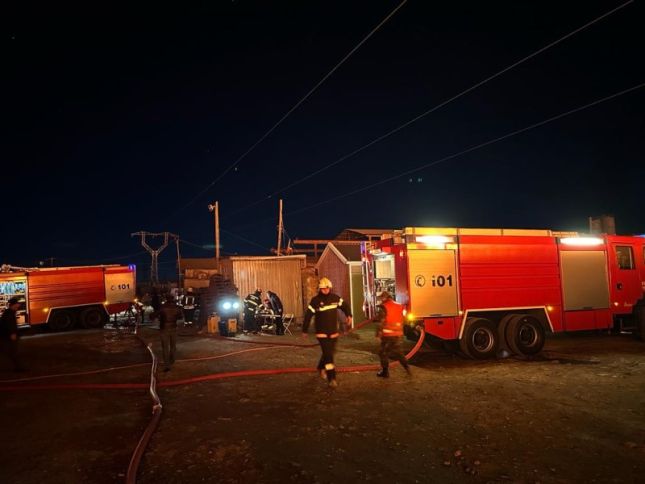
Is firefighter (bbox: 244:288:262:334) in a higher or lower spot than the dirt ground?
higher

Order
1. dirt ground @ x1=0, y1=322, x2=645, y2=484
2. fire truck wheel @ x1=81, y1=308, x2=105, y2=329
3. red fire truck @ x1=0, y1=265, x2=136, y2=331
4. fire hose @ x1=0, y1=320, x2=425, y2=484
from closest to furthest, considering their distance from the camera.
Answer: dirt ground @ x1=0, y1=322, x2=645, y2=484, fire hose @ x1=0, y1=320, x2=425, y2=484, red fire truck @ x1=0, y1=265, x2=136, y2=331, fire truck wheel @ x1=81, y1=308, x2=105, y2=329

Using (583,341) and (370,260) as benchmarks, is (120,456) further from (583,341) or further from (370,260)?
(583,341)

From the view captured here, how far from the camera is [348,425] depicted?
5.78m

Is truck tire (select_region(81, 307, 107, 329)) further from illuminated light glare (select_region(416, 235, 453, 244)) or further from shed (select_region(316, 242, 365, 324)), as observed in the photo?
illuminated light glare (select_region(416, 235, 453, 244))

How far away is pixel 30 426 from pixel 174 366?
4067mm

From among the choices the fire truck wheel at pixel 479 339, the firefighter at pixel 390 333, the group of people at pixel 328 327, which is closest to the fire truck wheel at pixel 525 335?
the fire truck wheel at pixel 479 339

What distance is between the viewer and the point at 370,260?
40.1ft

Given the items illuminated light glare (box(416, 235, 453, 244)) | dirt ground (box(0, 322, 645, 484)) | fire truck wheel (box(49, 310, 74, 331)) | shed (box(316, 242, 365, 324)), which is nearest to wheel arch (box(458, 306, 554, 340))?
dirt ground (box(0, 322, 645, 484))

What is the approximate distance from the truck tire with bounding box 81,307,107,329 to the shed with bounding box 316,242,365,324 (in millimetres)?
10615

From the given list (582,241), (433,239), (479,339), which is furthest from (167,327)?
(582,241)

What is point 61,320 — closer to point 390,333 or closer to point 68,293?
point 68,293

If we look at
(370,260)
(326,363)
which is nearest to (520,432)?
(326,363)

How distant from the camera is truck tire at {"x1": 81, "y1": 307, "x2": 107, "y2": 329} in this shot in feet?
65.6

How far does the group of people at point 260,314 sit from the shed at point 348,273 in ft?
9.06
